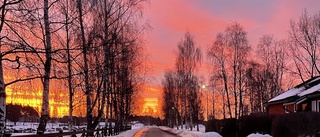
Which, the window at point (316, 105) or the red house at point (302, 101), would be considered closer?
the window at point (316, 105)

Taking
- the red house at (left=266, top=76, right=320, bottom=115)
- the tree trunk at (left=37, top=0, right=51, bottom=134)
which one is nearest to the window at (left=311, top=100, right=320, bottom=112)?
the red house at (left=266, top=76, right=320, bottom=115)

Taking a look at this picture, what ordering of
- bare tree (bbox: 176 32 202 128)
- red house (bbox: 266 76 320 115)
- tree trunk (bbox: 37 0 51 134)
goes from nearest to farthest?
tree trunk (bbox: 37 0 51 134) < red house (bbox: 266 76 320 115) < bare tree (bbox: 176 32 202 128)

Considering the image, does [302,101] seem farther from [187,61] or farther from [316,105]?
[187,61]

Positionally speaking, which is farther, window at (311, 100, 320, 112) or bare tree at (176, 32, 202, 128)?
bare tree at (176, 32, 202, 128)

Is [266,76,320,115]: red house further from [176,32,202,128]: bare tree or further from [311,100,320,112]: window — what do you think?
[176,32,202,128]: bare tree

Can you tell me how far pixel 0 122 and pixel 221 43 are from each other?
42.5m

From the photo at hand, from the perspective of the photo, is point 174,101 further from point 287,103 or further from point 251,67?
point 287,103

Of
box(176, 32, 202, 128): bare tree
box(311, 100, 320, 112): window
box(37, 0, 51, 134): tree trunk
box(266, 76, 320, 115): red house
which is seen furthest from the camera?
box(176, 32, 202, 128): bare tree

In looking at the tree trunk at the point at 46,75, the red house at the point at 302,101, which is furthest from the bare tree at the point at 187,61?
the tree trunk at the point at 46,75

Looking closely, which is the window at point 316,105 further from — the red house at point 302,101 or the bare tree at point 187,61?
the bare tree at point 187,61

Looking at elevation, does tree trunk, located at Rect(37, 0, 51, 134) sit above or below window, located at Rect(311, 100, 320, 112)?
above

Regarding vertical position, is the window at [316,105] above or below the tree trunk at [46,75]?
below

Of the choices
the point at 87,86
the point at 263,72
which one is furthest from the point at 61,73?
the point at 263,72

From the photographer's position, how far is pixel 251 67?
205 ft
